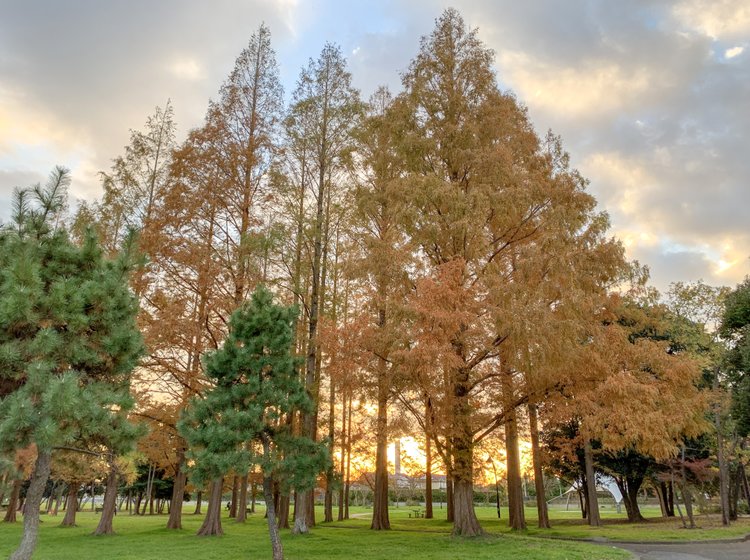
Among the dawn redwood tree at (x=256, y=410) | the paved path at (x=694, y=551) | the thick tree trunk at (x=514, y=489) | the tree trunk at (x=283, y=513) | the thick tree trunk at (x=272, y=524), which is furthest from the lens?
the tree trunk at (x=283, y=513)

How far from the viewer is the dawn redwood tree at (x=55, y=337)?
258 inches

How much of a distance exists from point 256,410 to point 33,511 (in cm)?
376

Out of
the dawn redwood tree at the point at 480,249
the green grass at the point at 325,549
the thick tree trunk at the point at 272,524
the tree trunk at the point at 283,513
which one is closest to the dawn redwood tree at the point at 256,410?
the thick tree trunk at the point at 272,524

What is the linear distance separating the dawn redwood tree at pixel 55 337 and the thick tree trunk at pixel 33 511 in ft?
0.04

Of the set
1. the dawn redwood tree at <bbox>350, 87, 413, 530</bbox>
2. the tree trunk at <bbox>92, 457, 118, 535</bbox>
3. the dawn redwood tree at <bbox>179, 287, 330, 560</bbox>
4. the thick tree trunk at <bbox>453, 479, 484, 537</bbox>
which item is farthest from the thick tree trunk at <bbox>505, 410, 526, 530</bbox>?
the tree trunk at <bbox>92, 457, 118, 535</bbox>

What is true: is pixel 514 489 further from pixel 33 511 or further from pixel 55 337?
pixel 55 337

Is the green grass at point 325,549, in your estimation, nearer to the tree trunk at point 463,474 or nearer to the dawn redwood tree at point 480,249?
the tree trunk at point 463,474

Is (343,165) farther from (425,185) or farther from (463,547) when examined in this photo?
(463,547)

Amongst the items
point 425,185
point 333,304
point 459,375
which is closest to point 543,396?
point 459,375

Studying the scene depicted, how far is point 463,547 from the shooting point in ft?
35.5

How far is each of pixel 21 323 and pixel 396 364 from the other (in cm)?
727

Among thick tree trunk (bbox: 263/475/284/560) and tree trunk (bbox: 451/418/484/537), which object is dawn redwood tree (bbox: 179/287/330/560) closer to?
thick tree trunk (bbox: 263/475/284/560)

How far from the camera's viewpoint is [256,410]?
9484 millimetres

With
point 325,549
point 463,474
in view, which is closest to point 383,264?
point 463,474
